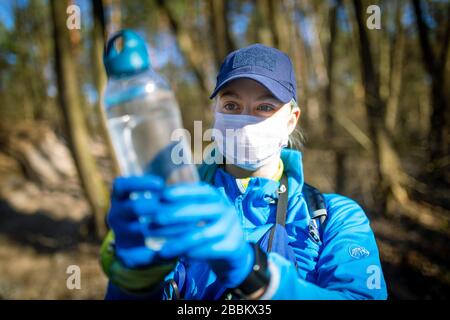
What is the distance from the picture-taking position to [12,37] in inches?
569

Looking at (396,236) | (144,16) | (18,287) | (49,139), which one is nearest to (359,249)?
(396,236)

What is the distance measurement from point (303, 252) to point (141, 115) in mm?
960

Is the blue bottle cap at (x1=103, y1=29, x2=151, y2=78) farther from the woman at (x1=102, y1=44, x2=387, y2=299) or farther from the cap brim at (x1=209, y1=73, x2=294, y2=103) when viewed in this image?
the cap brim at (x1=209, y1=73, x2=294, y2=103)

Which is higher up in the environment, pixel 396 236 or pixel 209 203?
pixel 209 203

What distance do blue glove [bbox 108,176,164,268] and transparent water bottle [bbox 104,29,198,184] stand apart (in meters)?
0.08

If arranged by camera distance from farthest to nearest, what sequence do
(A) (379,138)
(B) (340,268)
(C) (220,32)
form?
(C) (220,32)
(A) (379,138)
(B) (340,268)

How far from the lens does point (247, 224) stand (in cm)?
159

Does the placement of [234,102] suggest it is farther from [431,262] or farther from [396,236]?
[396,236]

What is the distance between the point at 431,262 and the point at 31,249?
266 inches

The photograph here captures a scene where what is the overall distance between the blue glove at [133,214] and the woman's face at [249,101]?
0.70 m

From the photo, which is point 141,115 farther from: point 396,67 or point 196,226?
point 396,67

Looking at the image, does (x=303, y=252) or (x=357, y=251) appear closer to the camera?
(x=357, y=251)

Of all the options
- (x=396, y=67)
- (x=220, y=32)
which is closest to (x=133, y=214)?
(x=220, y=32)

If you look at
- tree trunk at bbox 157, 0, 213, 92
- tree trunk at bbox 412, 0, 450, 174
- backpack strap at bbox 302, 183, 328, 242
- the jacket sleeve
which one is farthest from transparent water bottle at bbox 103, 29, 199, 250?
tree trunk at bbox 412, 0, 450, 174
